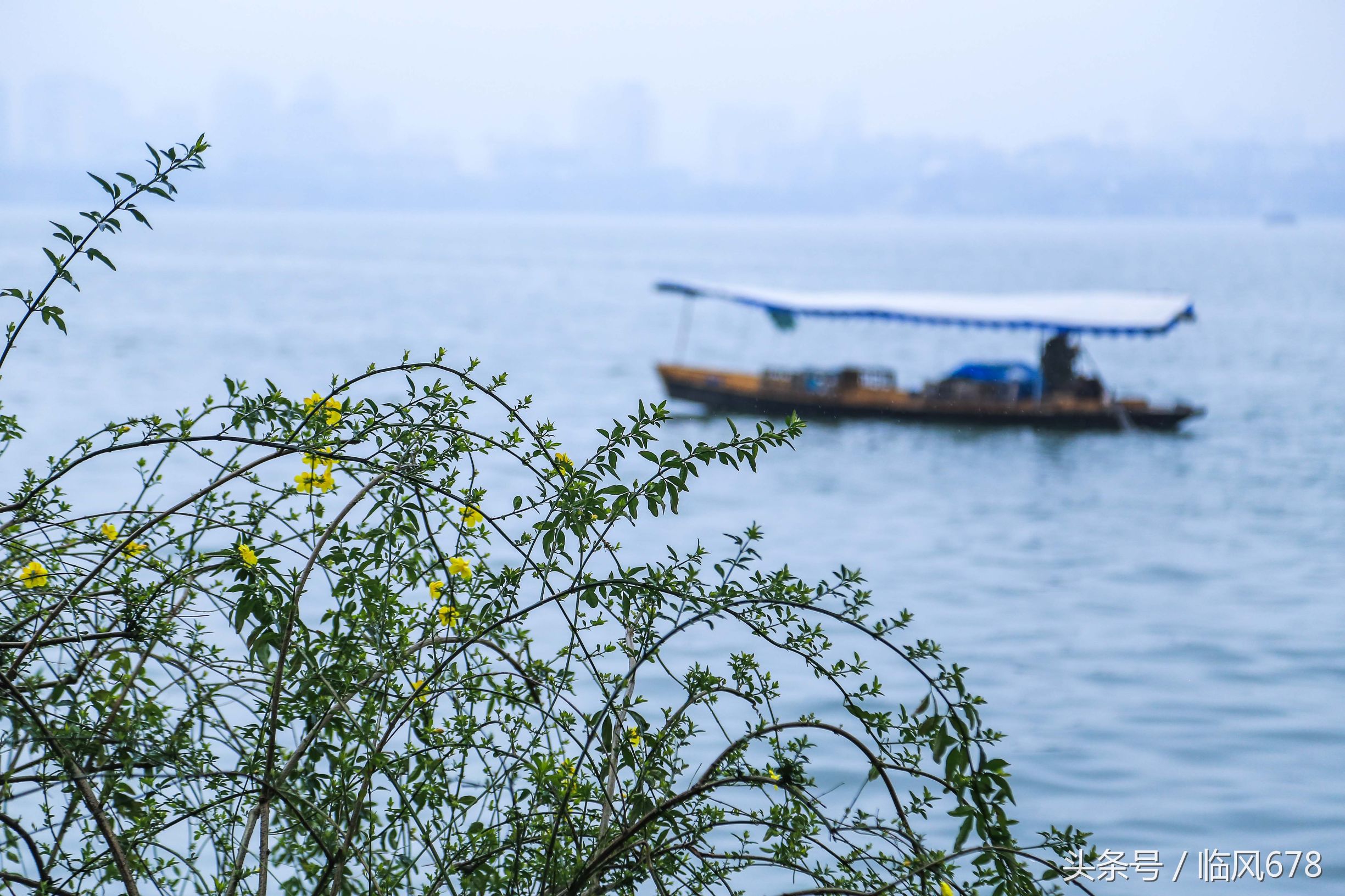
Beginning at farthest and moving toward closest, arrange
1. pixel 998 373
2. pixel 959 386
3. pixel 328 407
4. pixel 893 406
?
1. pixel 998 373
2. pixel 959 386
3. pixel 893 406
4. pixel 328 407

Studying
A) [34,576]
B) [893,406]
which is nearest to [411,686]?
[34,576]

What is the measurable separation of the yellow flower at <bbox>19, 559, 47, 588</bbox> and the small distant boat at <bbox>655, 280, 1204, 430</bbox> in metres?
16.1

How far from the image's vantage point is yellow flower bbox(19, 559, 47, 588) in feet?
6.57

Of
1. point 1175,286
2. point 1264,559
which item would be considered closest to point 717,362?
point 1264,559

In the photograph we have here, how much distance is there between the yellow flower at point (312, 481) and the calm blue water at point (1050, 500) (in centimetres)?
504

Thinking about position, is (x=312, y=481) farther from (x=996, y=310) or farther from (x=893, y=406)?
(x=996, y=310)

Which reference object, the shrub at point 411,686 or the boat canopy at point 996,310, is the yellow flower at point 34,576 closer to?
the shrub at point 411,686

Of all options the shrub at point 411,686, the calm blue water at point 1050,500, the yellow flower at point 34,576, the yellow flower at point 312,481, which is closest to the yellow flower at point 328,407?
the shrub at point 411,686

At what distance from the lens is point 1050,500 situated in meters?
16.6

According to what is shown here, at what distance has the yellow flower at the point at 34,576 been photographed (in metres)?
2.00

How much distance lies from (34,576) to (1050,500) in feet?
51.6

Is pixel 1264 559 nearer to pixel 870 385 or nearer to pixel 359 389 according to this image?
pixel 870 385

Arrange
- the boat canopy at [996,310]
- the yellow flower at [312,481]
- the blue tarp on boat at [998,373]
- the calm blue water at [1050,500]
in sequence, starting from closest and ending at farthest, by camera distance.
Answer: the yellow flower at [312,481]
the calm blue water at [1050,500]
the boat canopy at [996,310]
the blue tarp on boat at [998,373]

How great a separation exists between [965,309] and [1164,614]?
959 cm
